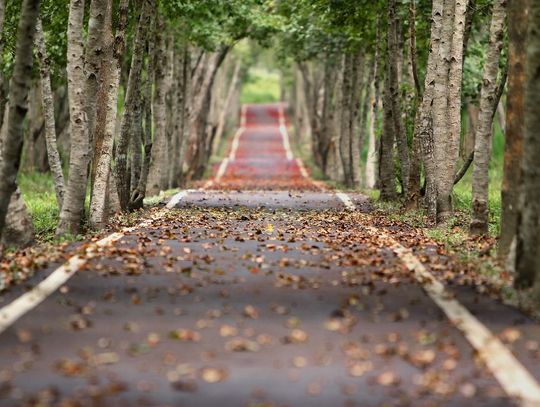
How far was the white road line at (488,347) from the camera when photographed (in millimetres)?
7422

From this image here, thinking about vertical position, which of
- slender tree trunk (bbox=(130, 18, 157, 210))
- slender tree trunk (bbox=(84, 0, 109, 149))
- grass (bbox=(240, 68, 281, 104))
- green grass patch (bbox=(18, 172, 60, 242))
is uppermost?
slender tree trunk (bbox=(84, 0, 109, 149))

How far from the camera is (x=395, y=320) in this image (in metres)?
9.72

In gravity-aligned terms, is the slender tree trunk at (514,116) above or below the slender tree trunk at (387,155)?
above

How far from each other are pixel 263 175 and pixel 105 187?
32683 millimetres

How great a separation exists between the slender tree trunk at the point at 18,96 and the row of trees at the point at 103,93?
0.01 meters

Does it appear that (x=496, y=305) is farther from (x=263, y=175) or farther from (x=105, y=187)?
(x=263, y=175)

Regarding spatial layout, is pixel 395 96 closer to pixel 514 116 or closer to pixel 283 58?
pixel 514 116

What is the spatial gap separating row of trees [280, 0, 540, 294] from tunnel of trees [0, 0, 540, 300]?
0.03m

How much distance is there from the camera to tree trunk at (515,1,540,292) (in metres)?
10.9

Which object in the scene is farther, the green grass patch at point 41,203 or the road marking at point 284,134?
the road marking at point 284,134

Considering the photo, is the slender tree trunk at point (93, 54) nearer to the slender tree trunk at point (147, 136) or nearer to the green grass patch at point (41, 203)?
the green grass patch at point (41, 203)

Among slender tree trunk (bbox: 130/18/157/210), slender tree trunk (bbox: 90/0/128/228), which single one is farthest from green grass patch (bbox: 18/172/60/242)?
slender tree trunk (bbox: 130/18/157/210)

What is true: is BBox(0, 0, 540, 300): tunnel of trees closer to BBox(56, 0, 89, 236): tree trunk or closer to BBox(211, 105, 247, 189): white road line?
BBox(56, 0, 89, 236): tree trunk

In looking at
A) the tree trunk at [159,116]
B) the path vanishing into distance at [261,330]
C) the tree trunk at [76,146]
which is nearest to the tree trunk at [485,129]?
the path vanishing into distance at [261,330]
